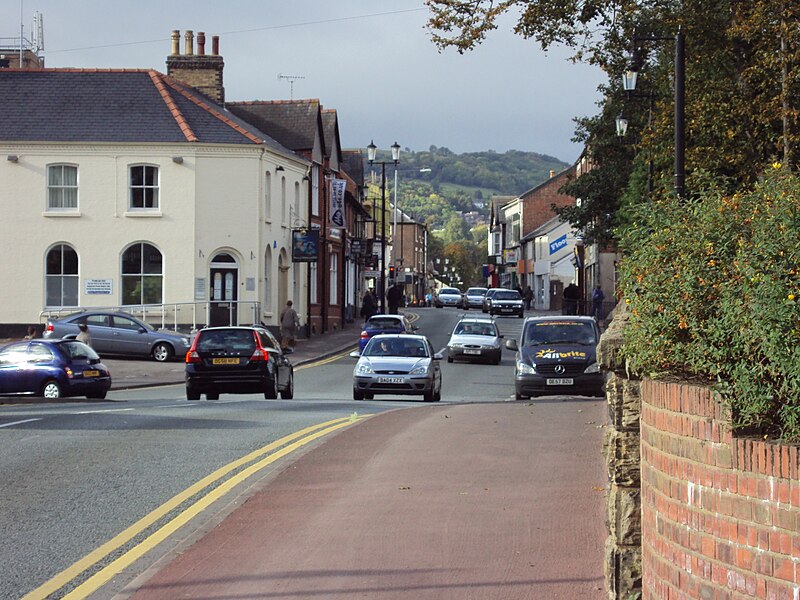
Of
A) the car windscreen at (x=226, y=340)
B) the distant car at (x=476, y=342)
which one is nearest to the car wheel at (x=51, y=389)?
the car windscreen at (x=226, y=340)

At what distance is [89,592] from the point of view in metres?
7.49

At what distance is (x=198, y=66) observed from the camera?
171ft

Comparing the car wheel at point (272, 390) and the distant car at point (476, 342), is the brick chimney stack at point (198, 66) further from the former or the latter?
the car wheel at point (272, 390)

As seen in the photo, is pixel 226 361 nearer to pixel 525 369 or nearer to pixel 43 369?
pixel 43 369

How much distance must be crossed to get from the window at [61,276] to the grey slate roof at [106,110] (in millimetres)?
4132

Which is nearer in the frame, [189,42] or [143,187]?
[143,187]

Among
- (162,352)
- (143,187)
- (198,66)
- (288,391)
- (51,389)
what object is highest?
(198,66)

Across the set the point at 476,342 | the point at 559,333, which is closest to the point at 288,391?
the point at 559,333

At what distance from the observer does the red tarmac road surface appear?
7.34m

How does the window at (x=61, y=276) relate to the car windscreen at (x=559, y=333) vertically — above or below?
above

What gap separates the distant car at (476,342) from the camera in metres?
39.5

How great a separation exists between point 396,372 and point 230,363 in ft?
11.2

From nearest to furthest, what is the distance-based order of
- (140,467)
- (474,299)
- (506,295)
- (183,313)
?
(140,467)
(183,313)
(506,295)
(474,299)

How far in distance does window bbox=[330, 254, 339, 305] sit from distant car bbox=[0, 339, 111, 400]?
33.2m
